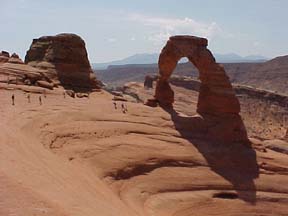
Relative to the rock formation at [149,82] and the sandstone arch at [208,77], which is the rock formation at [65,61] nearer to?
the sandstone arch at [208,77]

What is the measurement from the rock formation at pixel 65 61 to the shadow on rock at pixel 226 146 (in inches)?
646

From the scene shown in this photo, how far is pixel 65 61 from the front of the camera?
42.9m

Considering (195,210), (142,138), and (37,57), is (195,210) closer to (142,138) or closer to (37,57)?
(142,138)

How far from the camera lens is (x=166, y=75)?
28.5 metres

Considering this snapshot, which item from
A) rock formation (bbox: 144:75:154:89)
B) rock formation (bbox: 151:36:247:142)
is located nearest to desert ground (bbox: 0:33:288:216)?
rock formation (bbox: 151:36:247:142)

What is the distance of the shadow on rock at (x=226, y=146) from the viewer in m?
23.4

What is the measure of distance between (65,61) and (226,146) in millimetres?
21998

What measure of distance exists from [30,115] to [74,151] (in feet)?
12.7

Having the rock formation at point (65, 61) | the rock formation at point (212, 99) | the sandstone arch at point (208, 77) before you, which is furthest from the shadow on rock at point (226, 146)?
the rock formation at point (65, 61)

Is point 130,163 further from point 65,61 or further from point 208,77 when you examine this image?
point 65,61

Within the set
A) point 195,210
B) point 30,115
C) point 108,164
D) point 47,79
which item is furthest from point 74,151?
point 47,79

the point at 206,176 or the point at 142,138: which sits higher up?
the point at 142,138

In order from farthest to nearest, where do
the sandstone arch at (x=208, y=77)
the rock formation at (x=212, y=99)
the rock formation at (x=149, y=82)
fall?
1. the rock formation at (x=149, y=82)
2. the sandstone arch at (x=208, y=77)
3. the rock formation at (x=212, y=99)

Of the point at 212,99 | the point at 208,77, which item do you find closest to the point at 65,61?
the point at 208,77
